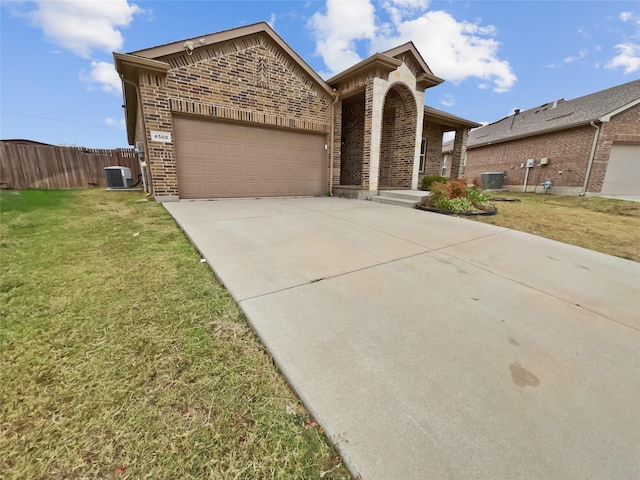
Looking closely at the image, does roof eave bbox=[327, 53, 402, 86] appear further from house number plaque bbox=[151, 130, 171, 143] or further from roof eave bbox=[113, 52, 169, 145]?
house number plaque bbox=[151, 130, 171, 143]

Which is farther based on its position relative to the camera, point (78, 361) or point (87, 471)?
point (78, 361)

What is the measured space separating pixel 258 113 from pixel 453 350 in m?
7.96

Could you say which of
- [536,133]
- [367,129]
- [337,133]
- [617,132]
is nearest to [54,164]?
[337,133]

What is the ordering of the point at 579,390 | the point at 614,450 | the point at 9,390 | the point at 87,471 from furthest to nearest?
the point at 579,390, the point at 9,390, the point at 614,450, the point at 87,471

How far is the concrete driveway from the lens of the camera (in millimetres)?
1119

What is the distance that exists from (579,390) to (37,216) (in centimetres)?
790

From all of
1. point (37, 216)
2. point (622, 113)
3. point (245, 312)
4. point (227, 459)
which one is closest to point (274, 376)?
point (227, 459)

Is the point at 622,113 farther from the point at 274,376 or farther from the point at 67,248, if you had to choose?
the point at 67,248

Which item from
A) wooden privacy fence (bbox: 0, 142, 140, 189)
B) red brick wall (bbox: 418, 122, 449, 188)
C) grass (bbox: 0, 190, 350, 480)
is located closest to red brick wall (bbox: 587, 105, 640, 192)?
red brick wall (bbox: 418, 122, 449, 188)

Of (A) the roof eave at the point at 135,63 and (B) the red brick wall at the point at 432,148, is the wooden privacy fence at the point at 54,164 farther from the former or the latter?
(B) the red brick wall at the point at 432,148

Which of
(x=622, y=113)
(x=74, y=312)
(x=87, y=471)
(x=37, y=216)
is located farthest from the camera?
(x=622, y=113)

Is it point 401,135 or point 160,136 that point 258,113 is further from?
point 401,135

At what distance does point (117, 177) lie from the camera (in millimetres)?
11461

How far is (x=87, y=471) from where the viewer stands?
100cm
